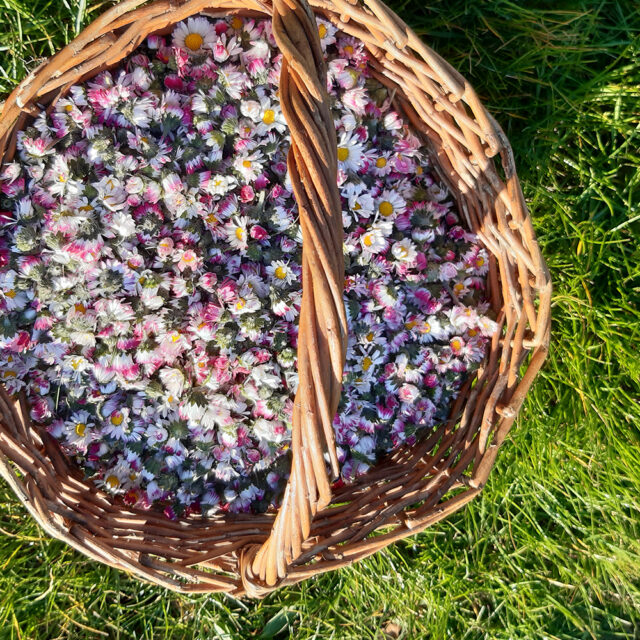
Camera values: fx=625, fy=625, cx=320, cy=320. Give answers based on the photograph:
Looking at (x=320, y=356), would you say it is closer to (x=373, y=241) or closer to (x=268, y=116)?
(x=373, y=241)

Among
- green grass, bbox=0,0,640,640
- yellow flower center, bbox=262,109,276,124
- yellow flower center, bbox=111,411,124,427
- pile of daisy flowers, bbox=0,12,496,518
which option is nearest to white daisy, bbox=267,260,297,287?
pile of daisy flowers, bbox=0,12,496,518

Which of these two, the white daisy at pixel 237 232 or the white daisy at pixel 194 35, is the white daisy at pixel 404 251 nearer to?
the white daisy at pixel 237 232

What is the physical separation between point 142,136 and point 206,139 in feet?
A: 0.45

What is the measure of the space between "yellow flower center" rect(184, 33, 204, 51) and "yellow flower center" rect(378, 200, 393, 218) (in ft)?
1.78

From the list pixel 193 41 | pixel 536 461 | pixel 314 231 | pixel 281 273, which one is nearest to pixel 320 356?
pixel 314 231

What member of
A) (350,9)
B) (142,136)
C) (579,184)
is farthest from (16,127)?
(579,184)

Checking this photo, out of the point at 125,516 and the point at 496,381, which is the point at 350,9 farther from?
the point at 125,516

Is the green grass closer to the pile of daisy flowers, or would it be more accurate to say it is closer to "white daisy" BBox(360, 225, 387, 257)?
the pile of daisy flowers

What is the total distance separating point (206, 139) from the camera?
138 cm

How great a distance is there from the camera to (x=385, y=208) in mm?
1460

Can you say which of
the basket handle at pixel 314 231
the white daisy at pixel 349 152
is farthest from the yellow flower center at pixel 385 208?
the basket handle at pixel 314 231

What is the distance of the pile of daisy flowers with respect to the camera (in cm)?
136

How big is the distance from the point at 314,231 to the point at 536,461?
3.80ft

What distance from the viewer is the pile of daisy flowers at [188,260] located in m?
1.36
